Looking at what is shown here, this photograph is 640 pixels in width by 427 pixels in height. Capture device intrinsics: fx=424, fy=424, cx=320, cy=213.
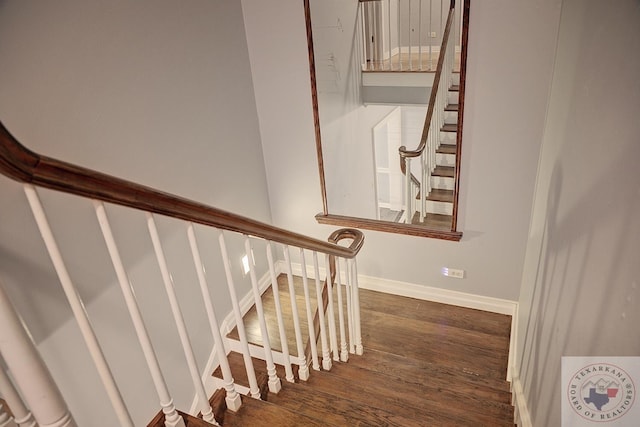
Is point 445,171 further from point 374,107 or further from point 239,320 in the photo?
point 239,320

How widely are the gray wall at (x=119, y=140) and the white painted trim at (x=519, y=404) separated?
2.10m

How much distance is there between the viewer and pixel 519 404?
7.34 feet

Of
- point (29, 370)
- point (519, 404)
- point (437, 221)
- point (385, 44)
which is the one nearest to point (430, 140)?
point (437, 221)

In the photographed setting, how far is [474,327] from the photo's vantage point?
343 cm

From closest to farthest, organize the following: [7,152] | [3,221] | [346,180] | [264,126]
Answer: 1. [7,152]
2. [3,221]
3. [264,126]
4. [346,180]

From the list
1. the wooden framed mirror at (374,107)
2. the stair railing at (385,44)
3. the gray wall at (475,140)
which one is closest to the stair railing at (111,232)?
the gray wall at (475,140)

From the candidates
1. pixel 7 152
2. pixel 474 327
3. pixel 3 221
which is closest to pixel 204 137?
pixel 3 221

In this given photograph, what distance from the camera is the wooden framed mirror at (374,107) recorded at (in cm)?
343

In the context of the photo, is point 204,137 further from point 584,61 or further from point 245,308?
point 584,61

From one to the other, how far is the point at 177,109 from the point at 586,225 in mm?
2385

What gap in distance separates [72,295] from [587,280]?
4.56 feet

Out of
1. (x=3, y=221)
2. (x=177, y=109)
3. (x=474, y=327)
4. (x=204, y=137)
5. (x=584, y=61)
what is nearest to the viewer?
(x=584, y=61)

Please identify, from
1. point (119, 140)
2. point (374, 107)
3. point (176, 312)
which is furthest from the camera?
point (374, 107)

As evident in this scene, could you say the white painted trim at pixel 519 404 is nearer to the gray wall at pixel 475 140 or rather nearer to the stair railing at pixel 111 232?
the gray wall at pixel 475 140
